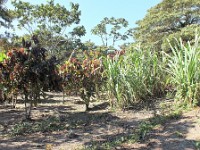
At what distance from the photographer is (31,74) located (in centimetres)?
611

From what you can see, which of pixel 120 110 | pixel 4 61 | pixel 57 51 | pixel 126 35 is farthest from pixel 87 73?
pixel 126 35

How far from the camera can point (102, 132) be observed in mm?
5031

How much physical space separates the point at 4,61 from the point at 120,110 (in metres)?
2.63

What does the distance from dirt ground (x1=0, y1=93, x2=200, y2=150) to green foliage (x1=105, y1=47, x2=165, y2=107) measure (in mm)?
398

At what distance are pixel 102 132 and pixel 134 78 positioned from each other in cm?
176

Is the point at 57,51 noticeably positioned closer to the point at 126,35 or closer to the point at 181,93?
the point at 126,35

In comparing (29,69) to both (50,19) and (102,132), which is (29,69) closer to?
(102,132)

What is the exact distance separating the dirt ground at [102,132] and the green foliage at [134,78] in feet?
1.30

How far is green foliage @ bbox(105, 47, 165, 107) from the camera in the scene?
634cm

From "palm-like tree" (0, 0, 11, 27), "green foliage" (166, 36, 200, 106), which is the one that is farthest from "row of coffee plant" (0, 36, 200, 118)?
"palm-like tree" (0, 0, 11, 27)

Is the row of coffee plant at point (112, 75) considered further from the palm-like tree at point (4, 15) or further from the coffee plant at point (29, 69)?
the palm-like tree at point (4, 15)

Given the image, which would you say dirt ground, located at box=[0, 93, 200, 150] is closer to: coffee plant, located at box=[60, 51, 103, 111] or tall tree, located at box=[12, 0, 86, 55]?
coffee plant, located at box=[60, 51, 103, 111]

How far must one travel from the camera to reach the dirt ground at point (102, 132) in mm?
4242

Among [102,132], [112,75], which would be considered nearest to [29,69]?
[112,75]
